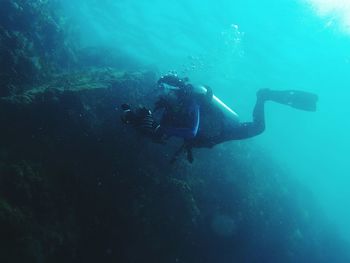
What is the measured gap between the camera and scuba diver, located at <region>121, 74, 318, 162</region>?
475 centimetres

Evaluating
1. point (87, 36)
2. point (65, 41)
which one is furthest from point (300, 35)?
point (87, 36)

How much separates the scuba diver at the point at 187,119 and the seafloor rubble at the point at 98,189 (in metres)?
2.64

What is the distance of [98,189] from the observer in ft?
25.7

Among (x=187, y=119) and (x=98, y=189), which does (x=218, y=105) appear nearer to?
(x=187, y=119)

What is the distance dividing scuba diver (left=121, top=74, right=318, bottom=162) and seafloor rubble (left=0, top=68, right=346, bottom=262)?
8.67ft

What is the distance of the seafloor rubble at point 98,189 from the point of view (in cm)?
645

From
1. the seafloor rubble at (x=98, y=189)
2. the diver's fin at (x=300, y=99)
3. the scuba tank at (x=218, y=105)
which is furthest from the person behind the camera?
the diver's fin at (x=300, y=99)

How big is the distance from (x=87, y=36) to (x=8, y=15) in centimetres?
4012

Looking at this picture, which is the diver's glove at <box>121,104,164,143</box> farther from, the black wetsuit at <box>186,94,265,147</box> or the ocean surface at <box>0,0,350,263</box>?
the ocean surface at <box>0,0,350,263</box>

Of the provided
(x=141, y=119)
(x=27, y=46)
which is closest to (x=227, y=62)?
(x=27, y=46)

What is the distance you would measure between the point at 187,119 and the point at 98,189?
3.59m

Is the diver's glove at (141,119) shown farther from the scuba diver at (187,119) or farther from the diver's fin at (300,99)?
Answer: the diver's fin at (300,99)

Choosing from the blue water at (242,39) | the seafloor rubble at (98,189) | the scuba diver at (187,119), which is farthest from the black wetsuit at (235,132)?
the blue water at (242,39)

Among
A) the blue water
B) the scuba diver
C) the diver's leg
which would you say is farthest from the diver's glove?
the blue water
